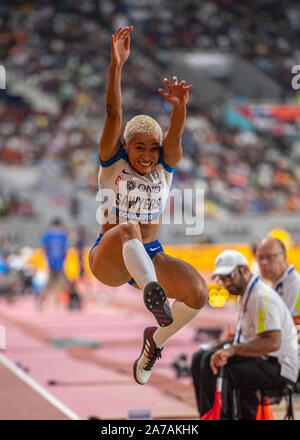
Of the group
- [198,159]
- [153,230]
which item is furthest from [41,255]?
[153,230]

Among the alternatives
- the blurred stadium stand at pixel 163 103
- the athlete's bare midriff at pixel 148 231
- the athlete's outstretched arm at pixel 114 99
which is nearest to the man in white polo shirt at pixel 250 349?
the athlete's bare midriff at pixel 148 231

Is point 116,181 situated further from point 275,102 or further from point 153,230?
point 275,102

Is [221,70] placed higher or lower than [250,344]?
higher

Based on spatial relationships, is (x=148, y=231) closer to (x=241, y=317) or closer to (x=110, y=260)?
(x=110, y=260)

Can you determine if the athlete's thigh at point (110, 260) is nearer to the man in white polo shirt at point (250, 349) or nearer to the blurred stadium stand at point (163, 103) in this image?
the man in white polo shirt at point (250, 349)

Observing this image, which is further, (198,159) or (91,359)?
(198,159)

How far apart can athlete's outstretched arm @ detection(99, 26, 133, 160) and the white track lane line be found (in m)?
2.79

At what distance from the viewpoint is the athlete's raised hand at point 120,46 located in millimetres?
4578

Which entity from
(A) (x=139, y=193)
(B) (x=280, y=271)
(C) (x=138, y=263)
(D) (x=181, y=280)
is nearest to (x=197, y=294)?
(D) (x=181, y=280)

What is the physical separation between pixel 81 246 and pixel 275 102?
1710 cm

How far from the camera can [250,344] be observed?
19.5ft

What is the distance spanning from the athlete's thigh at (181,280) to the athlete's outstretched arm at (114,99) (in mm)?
749

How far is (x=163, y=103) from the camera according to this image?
2834 cm

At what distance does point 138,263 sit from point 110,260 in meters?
0.32
